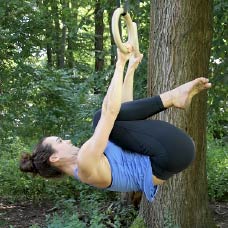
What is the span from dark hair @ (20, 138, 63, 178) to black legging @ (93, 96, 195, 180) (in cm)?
38

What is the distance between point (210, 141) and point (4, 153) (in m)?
3.20

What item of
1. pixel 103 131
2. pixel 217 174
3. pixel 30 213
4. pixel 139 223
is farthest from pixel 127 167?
pixel 217 174

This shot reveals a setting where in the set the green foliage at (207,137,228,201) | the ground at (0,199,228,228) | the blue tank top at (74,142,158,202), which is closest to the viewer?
the blue tank top at (74,142,158,202)

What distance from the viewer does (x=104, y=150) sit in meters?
2.34

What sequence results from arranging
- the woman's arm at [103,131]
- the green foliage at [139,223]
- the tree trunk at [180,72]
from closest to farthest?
1. the woman's arm at [103,131]
2. the tree trunk at [180,72]
3. the green foliage at [139,223]

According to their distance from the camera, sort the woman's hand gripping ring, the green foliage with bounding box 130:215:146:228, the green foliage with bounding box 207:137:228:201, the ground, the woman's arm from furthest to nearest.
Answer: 1. the green foliage with bounding box 207:137:228:201
2. the ground
3. the green foliage with bounding box 130:215:146:228
4. the woman's hand gripping ring
5. the woman's arm

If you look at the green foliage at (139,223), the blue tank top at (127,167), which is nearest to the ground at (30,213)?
the green foliage at (139,223)

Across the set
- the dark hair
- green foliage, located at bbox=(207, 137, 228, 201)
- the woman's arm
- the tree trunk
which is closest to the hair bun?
the dark hair

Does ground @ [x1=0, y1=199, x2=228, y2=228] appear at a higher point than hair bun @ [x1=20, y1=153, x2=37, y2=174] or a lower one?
lower

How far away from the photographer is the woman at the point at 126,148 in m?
2.22

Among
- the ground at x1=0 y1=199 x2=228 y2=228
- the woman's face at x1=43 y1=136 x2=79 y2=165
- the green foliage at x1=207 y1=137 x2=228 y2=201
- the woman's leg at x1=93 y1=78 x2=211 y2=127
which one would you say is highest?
the woman's leg at x1=93 y1=78 x2=211 y2=127

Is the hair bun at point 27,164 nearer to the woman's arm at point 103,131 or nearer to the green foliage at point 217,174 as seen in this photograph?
the woman's arm at point 103,131

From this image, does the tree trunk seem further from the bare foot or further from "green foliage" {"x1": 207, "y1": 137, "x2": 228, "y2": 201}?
the bare foot

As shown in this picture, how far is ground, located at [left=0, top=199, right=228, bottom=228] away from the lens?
504cm
